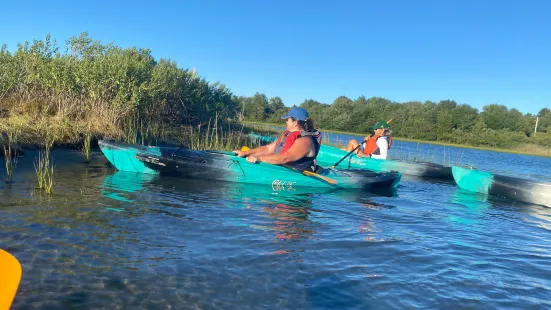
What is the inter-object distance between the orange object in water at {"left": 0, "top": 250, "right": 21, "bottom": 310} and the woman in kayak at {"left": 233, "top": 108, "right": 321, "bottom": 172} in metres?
5.44

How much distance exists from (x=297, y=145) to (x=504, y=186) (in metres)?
5.16

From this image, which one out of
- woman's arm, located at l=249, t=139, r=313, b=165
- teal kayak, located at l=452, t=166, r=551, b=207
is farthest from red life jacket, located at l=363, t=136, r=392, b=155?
woman's arm, located at l=249, t=139, r=313, b=165

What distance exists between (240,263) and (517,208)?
6.81 meters

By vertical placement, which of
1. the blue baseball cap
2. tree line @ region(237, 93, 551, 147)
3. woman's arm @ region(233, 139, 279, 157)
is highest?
tree line @ region(237, 93, 551, 147)

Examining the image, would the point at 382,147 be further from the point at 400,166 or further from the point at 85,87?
the point at 85,87

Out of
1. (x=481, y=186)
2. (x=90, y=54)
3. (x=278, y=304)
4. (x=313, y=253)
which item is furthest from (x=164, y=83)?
(x=278, y=304)

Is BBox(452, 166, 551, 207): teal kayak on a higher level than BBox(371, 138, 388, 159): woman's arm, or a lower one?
lower

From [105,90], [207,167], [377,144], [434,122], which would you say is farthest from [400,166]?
[434,122]

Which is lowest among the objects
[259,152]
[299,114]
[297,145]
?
[259,152]

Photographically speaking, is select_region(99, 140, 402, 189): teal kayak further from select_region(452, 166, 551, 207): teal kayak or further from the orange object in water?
the orange object in water

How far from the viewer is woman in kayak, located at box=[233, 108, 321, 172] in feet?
23.7

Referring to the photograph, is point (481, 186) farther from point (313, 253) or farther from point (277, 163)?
point (313, 253)

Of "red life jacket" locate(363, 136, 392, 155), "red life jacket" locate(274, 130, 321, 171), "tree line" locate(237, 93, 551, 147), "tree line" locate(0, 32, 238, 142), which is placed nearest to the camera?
"red life jacket" locate(274, 130, 321, 171)

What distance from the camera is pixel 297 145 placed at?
7.41 meters
